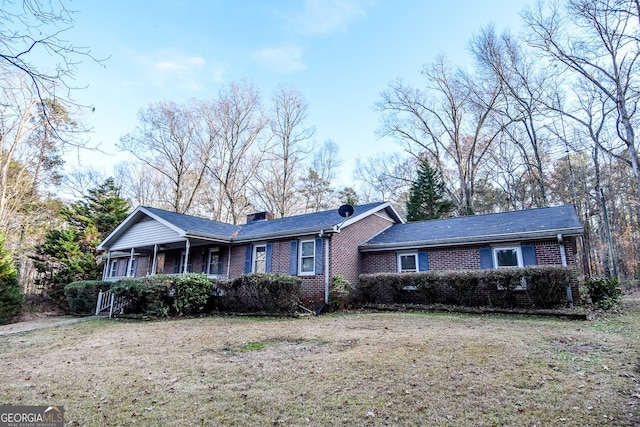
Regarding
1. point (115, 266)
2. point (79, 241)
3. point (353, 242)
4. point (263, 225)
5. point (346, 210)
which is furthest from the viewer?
point (115, 266)

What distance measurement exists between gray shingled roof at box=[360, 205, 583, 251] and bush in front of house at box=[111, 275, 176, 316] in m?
7.58

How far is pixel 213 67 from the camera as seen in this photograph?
41.1 ft

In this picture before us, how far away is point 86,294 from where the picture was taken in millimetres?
14742

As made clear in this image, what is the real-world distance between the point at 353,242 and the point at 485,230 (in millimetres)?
4981

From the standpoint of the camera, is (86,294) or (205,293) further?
(86,294)

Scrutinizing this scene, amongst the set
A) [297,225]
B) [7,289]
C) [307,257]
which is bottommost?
[7,289]

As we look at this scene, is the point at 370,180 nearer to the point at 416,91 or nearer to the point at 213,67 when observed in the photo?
the point at 416,91

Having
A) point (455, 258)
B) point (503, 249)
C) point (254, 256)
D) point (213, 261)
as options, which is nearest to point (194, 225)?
point (213, 261)

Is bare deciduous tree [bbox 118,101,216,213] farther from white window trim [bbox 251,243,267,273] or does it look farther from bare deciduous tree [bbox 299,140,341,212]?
white window trim [bbox 251,243,267,273]

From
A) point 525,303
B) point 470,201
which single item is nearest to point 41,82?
point 525,303

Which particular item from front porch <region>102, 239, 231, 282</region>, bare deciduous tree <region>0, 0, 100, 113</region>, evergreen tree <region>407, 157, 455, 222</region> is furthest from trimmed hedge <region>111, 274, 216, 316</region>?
evergreen tree <region>407, 157, 455, 222</region>

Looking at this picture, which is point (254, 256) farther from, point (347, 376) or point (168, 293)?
point (347, 376)

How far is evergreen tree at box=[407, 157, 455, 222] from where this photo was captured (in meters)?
24.2

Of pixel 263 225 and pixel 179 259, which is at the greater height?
pixel 263 225
